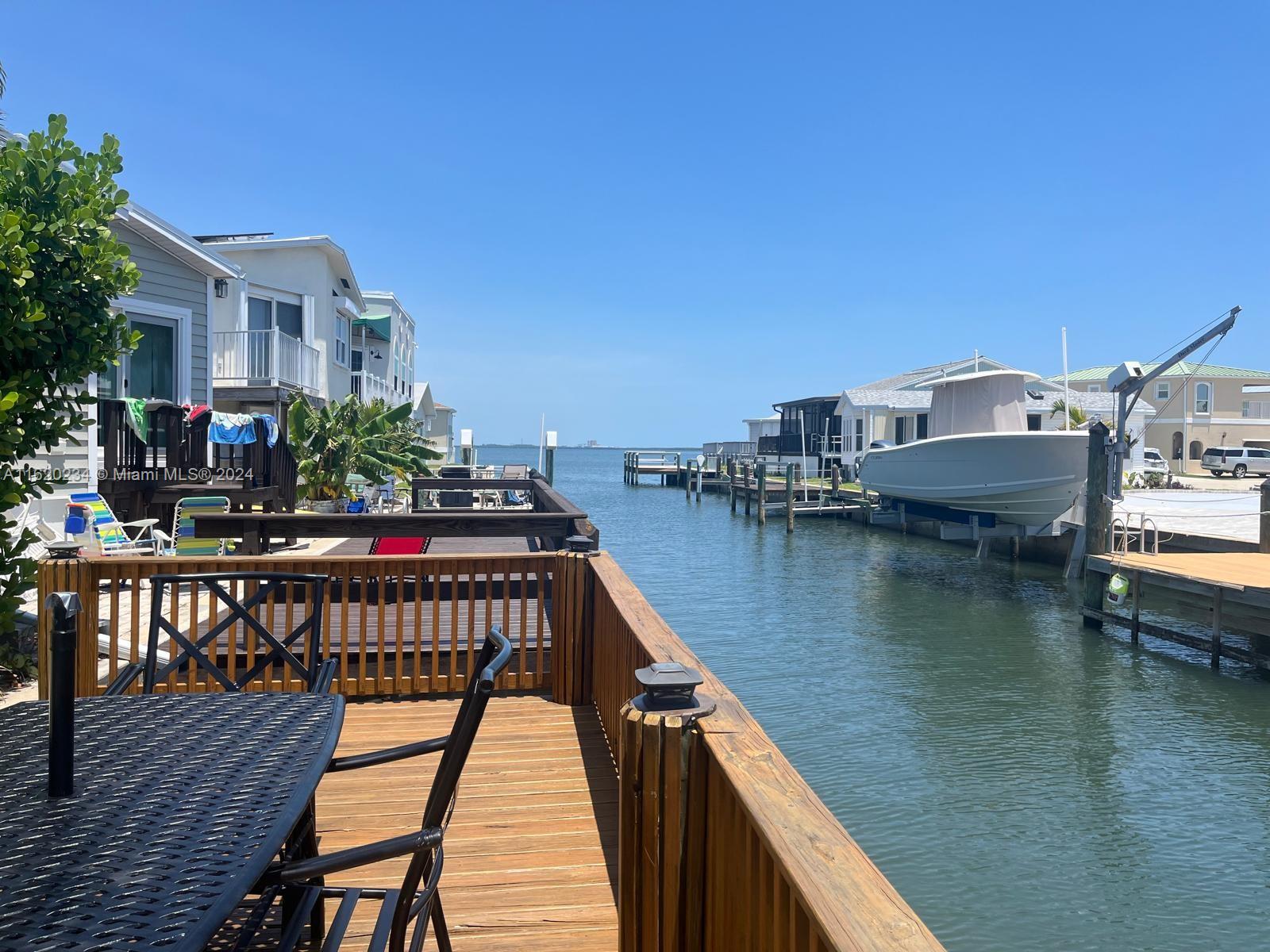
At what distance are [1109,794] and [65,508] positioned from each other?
12328mm

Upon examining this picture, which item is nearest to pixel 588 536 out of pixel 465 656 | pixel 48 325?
pixel 465 656

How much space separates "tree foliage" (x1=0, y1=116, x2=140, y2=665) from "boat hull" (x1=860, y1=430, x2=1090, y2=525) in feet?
73.5

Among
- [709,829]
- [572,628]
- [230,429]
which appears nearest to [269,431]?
[230,429]

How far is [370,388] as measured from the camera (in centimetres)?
2852

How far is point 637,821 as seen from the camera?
2.40 metres

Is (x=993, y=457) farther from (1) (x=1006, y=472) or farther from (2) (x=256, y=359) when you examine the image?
(2) (x=256, y=359)

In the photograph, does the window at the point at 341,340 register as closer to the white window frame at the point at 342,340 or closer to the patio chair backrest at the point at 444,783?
the white window frame at the point at 342,340

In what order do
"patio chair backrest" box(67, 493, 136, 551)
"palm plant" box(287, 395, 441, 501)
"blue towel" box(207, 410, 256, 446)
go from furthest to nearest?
1. "palm plant" box(287, 395, 441, 501)
2. "blue towel" box(207, 410, 256, 446)
3. "patio chair backrest" box(67, 493, 136, 551)

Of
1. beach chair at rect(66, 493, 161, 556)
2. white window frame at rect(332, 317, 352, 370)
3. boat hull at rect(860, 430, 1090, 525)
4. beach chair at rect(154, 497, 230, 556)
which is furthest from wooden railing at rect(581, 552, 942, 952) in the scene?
white window frame at rect(332, 317, 352, 370)

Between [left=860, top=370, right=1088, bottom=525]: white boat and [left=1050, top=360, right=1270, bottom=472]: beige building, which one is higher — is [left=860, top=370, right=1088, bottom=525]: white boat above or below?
below

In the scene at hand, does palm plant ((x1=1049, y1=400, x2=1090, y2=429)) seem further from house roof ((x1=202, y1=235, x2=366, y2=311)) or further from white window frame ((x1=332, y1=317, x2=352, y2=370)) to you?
house roof ((x1=202, y1=235, x2=366, y2=311))

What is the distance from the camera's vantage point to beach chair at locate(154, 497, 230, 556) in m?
11.1

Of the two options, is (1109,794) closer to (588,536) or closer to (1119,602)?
(588,536)

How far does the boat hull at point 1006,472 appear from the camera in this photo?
74.9ft
